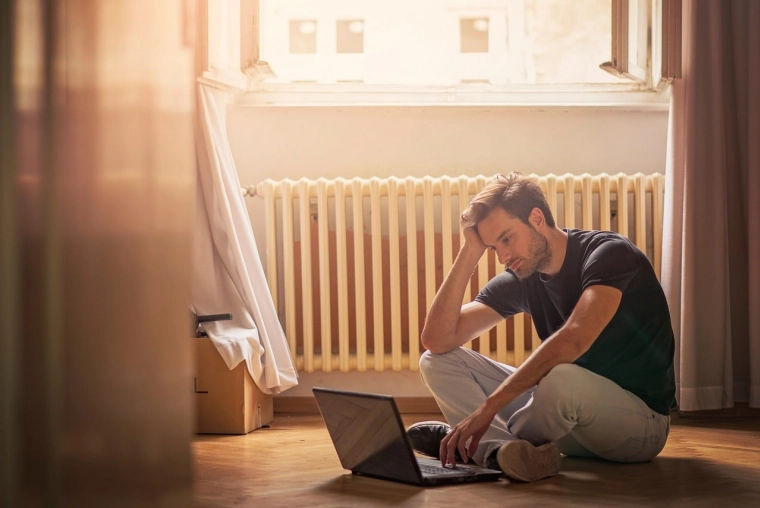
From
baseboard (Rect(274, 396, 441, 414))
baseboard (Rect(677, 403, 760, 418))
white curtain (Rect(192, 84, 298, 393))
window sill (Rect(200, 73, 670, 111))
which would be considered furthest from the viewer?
window sill (Rect(200, 73, 670, 111))

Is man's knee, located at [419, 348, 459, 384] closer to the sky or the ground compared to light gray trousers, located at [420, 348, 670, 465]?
closer to the sky

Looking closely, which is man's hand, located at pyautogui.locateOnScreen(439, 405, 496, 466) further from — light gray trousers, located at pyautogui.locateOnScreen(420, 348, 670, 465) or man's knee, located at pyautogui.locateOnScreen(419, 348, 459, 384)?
man's knee, located at pyautogui.locateOnScreen(419, 348, 459, 384)

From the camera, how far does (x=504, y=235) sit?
1941 mm

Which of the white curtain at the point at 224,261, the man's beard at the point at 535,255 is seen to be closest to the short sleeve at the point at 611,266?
the man's beard at the point at 535,255

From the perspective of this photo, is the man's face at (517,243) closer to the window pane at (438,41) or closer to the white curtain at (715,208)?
the white curtain at (715,208)

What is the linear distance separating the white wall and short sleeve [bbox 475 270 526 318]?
121 centimetres

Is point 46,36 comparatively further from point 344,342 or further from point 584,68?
point 584,68

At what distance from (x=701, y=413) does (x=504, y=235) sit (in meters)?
1.47

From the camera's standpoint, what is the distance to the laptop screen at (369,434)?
1.51 meters

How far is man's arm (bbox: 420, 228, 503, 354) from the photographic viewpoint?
77.7 inches

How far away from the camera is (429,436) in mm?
1905

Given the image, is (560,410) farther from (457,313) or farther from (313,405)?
(313,405)

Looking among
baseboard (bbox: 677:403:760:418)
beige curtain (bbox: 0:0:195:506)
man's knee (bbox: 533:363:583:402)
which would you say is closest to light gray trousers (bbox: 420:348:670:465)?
man's knee (bbox: 533:363:583:402)

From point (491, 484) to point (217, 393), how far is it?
45.8 inches
